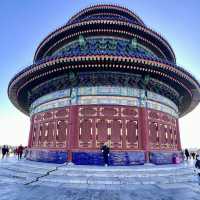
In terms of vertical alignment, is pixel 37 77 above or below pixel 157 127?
above

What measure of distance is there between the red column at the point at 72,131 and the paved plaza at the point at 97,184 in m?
1.69

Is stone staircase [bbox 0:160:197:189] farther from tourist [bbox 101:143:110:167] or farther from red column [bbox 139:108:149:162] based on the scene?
red column [bbox 139:108:149:162]

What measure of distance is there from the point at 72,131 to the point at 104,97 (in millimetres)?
2726

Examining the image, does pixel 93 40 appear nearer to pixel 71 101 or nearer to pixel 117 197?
pixel 71 101

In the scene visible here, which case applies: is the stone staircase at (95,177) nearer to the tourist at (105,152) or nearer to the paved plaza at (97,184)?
the paved plaza at (97,184)

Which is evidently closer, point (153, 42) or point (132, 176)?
point (132, 176)

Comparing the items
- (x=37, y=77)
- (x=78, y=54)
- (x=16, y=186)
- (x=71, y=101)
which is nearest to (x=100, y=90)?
(x=71, y=101)

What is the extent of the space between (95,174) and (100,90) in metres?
5.07

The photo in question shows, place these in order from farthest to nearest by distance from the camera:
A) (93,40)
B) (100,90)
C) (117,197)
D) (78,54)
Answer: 1. (93,40)
2. (100,90)
3. (78,54)
4. (117,197)

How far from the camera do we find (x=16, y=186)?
7082 mm

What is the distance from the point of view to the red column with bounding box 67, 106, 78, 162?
35.6 feet

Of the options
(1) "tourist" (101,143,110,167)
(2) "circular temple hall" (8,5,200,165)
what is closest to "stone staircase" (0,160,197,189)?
(1) "tourist" (101,143,110,167)

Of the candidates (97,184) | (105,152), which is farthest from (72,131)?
(97,184)

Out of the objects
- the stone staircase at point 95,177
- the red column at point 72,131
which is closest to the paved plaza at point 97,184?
the stone staircase at point 95,177
